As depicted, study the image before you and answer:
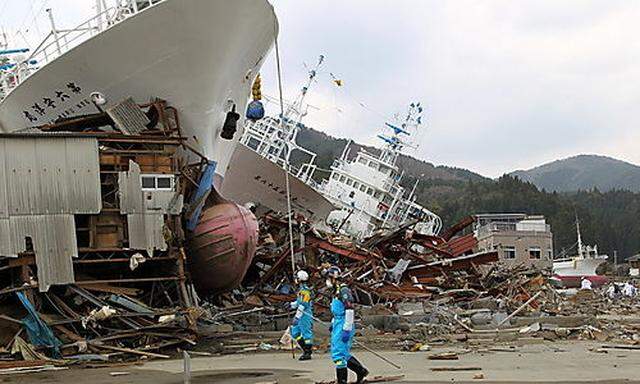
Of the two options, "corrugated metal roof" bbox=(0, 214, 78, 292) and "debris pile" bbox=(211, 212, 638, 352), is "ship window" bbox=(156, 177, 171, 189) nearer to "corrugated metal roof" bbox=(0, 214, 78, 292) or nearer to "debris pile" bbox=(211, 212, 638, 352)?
"corrugated metal roof" bbox=(0, 214, 78, 292)

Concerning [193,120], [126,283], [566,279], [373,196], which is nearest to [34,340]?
[126,283]

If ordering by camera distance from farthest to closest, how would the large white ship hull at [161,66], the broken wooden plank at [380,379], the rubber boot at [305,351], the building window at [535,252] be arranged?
1. the building window at [535,252]
2. the large white ship hull at [161,66]
3. the rubber boot at [305,351]
4. the broken wooden plank at [380,379]

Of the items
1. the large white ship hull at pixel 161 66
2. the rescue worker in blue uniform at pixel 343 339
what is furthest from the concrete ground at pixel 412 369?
the large white ship hull at pixel 161 66

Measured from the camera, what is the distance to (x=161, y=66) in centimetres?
1923

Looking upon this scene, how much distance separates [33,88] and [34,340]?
23.7 ft

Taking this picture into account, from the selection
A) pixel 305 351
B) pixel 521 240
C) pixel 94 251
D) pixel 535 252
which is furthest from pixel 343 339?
pixel 535 252

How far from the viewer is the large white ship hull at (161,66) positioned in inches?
744

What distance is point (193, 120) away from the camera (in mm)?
20016

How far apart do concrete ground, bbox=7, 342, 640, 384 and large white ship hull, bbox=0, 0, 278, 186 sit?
7.04m

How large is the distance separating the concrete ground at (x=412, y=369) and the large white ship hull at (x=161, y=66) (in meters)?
7.04

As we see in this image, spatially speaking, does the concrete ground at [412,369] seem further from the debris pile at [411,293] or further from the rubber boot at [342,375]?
the debris pile at [411,293]

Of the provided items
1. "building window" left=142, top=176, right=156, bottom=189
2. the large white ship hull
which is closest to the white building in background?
the large white ship hull

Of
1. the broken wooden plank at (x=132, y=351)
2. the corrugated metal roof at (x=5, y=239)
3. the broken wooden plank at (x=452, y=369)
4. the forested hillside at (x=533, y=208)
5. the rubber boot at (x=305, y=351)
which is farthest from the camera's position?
the forested hillside at (x=533, y=208)

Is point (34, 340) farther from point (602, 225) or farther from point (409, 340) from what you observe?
point (602, 225)
